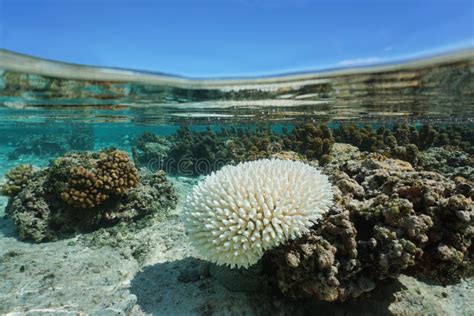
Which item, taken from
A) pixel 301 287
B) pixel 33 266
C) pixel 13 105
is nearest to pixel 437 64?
pixel 301 287

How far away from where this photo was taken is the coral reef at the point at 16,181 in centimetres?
845

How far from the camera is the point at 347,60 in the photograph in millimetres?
8977

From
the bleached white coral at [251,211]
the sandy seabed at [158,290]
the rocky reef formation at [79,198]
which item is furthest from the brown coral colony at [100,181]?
the bleached white coral at [251,211]

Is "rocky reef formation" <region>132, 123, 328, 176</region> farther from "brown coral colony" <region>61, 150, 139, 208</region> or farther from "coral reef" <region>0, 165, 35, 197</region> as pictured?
"coral reef" <region>0, 165, 35, 197</region>

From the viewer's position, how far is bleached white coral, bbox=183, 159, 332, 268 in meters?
3.78

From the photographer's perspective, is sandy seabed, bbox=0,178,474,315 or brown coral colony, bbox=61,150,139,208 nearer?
sandy seabed, bbox=0,178,474,315

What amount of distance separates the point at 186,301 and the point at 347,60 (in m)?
7.79

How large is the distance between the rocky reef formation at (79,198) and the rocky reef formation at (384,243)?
5.00 meters

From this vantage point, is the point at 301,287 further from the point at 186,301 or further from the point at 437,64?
the point at 437,64

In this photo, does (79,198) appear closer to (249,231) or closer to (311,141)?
(249,231)

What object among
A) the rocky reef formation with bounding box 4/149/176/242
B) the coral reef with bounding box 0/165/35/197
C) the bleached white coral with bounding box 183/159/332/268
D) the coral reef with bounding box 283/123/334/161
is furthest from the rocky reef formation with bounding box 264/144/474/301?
the coral reef with bounding box 0/165/35/197

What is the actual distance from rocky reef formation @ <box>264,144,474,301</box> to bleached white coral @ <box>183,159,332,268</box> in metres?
0.31

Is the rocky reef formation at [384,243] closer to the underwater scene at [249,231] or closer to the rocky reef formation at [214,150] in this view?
the underwater scene at [249,231]

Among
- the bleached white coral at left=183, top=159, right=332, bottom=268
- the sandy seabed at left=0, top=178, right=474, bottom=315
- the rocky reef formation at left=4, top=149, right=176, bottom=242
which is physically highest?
the bleached white coral at left=183, top=159, right=332, bottom=268
